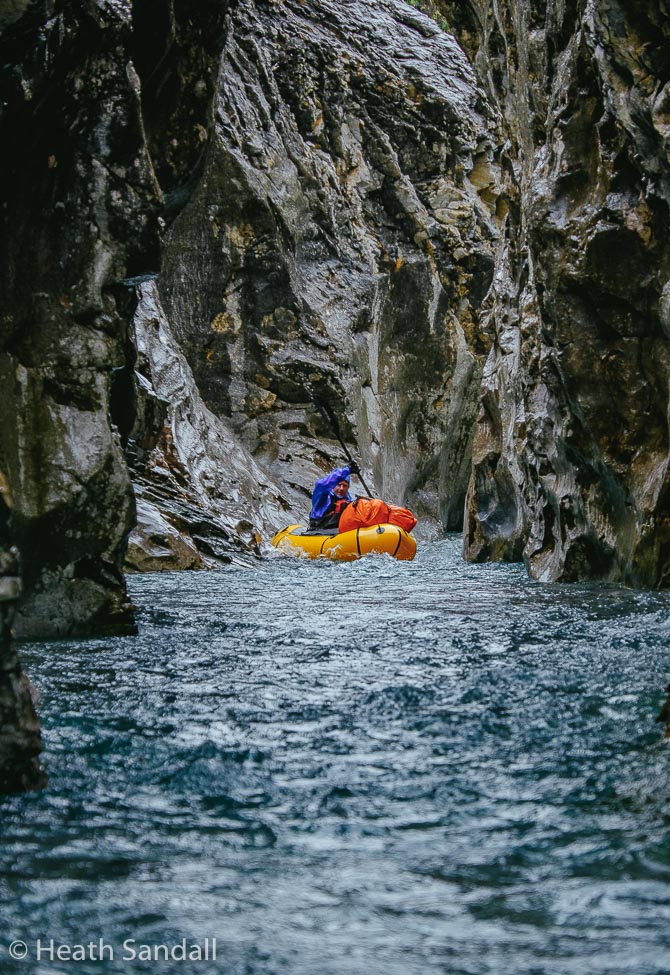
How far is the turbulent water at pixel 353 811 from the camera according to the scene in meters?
1.86

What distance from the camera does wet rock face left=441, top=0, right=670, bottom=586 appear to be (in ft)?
22.2

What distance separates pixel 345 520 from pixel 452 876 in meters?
13.2

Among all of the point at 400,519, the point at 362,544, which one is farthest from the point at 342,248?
the point at 362,544

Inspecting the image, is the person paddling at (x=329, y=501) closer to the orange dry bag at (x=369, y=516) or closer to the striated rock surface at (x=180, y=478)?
the orange dry bag at (x=369, y=516)

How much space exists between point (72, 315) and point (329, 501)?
10.6 m

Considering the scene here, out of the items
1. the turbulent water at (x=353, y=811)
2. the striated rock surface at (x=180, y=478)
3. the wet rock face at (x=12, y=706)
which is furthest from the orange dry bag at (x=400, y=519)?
the wet rock face at (x=12, y=706)

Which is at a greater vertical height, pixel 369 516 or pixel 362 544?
pixel 369 516

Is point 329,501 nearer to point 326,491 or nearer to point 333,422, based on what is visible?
point 326,491

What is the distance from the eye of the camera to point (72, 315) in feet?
19.2

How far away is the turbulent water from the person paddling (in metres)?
10.7

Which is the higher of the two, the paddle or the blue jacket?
the paddle

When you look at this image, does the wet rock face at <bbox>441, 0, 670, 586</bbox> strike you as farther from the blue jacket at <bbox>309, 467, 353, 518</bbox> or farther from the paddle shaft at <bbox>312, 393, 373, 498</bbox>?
the paddle shaft at <bbox>312, 393, 373, 498</bbox>

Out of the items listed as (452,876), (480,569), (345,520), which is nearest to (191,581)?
(480,569)

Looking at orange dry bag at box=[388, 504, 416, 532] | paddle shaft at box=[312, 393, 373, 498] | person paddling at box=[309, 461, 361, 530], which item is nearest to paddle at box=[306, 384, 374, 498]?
paddle shaft at box=[312, 393, 373, 498]
